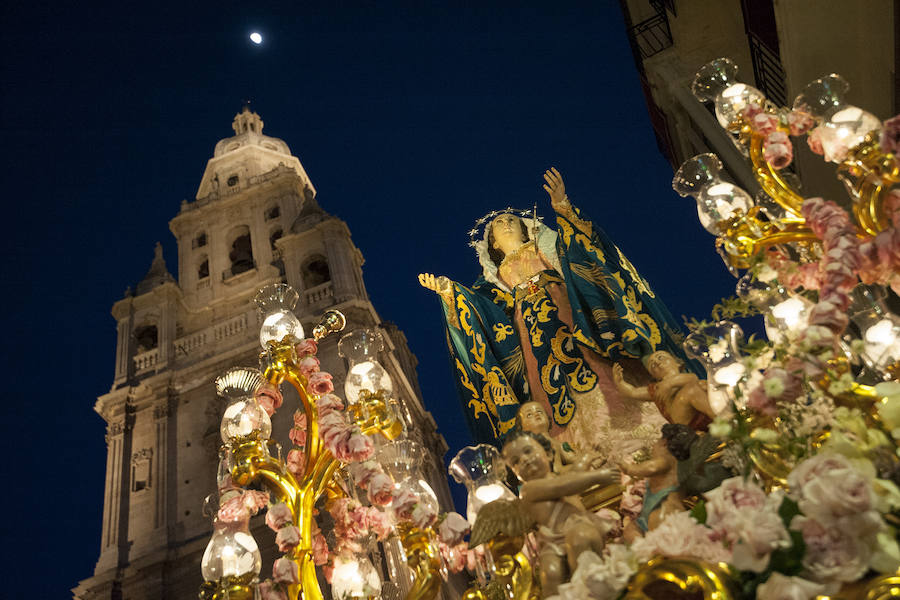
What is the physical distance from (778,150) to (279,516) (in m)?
3.10

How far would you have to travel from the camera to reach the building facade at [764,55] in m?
6.12

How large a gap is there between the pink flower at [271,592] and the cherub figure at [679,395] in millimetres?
2248

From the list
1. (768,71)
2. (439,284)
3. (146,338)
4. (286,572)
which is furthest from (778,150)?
(146,338)

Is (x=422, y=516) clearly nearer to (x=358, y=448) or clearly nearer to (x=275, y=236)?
(x=358, y=448)

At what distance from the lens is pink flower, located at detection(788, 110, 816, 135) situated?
373 centimetres

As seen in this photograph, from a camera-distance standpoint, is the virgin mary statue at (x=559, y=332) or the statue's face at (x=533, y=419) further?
the virgin mary statue at (x=559, y=332)

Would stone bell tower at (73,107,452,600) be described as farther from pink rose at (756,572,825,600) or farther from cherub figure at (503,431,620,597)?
pink rose at (756,572,825,600)

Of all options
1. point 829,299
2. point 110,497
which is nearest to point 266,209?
point 110,497

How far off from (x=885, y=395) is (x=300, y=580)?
8.74 feet

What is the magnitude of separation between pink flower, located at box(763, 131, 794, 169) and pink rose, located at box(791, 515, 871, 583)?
84.8 inches

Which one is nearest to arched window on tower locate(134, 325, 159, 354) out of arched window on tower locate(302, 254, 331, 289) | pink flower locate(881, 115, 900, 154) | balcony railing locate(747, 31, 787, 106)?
arched window on tower locate(302, 254, 331, 289)

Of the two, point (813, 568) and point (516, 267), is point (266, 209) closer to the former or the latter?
point (516, 267)

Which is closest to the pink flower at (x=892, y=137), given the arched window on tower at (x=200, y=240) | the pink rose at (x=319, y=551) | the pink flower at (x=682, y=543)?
the pink flower at (x=682, y=543)

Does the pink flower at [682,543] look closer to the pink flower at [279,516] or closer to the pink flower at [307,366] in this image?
the pink flower at [279,516]
